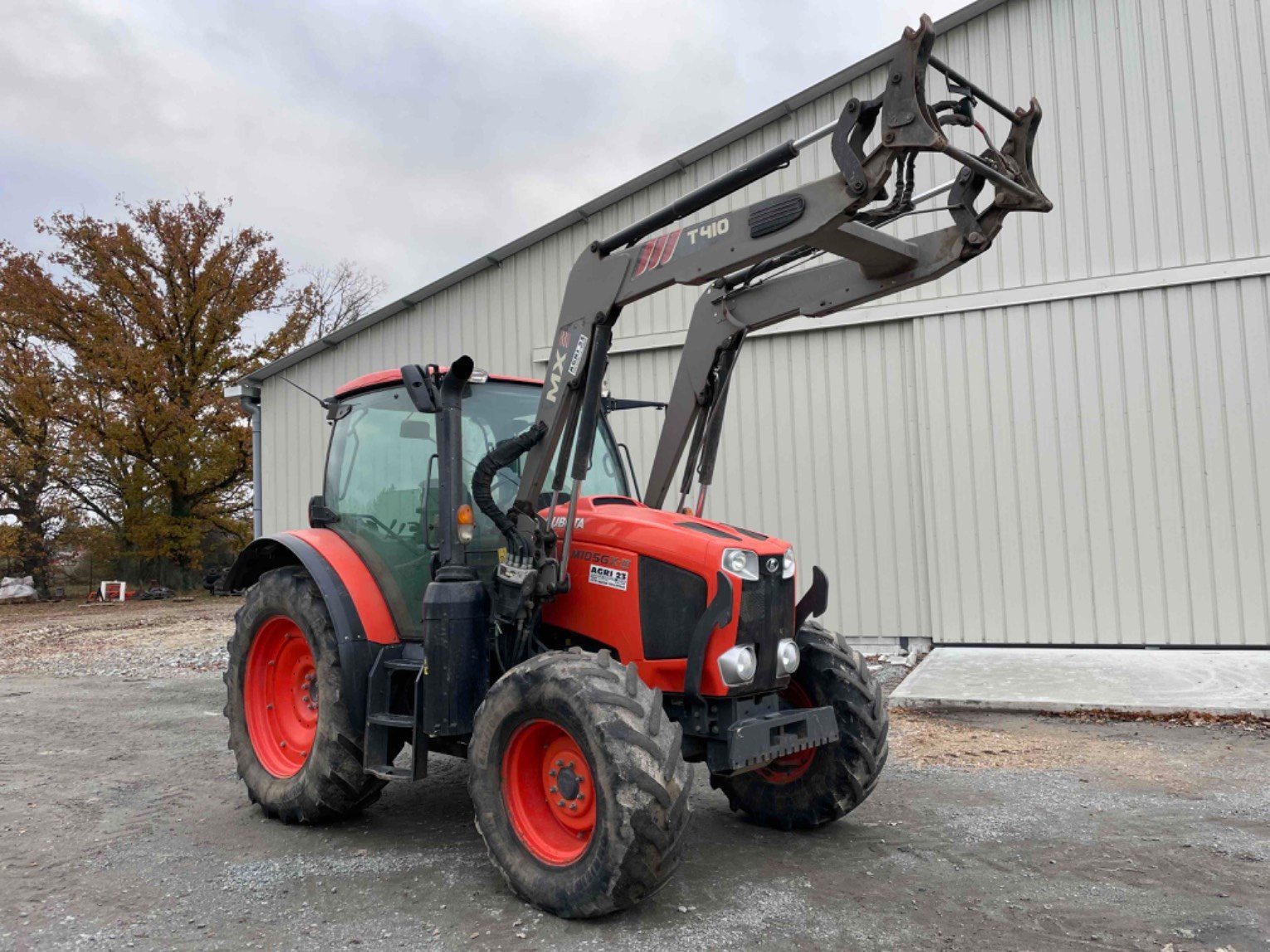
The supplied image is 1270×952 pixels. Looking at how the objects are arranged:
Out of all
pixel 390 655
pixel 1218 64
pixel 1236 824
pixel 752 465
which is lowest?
pixel 1236 824

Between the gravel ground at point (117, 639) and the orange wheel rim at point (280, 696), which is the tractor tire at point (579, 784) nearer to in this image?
the orange wheel rim at point (280, 696)

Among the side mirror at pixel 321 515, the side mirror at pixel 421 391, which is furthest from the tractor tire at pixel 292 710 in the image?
the side mirror at pixel 421 391

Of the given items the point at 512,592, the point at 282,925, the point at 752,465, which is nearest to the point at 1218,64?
the point at 752,465

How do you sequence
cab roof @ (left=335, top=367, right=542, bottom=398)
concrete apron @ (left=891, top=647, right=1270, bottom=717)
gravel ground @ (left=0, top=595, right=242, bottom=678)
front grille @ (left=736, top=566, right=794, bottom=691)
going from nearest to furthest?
front grille @ (left=736, top=566, right=794, bottom=691) → cab roof @ (left=335, top=367, right=542, bottom=398) → concrete apron @ (left=891, top=647, right=1270, bottom=717) → gravel ground @ (left=0, top=595, right=242, bottom=678)

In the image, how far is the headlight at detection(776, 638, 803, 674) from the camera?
4.19 m

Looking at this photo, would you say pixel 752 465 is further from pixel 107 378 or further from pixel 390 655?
pixel 107 378

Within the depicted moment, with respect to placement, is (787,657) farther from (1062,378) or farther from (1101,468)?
(1062,378)

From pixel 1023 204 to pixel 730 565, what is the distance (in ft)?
6.09

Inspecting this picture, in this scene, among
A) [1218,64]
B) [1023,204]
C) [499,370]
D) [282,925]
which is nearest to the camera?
[282,925]

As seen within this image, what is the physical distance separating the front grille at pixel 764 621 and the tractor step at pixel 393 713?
1.44m

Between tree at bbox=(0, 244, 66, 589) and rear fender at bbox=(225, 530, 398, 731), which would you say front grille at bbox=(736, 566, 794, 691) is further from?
tree at bbox=(0, 244, 66, 589)

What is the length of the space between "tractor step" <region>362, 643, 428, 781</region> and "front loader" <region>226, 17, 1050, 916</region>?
0.01 metres

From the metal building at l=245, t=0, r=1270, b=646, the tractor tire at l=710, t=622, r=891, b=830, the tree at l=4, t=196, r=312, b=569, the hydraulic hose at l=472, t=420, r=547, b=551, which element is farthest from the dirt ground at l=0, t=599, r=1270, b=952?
the tree at l=4, t=196, r=312, b=569

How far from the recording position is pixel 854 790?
14.8ft
